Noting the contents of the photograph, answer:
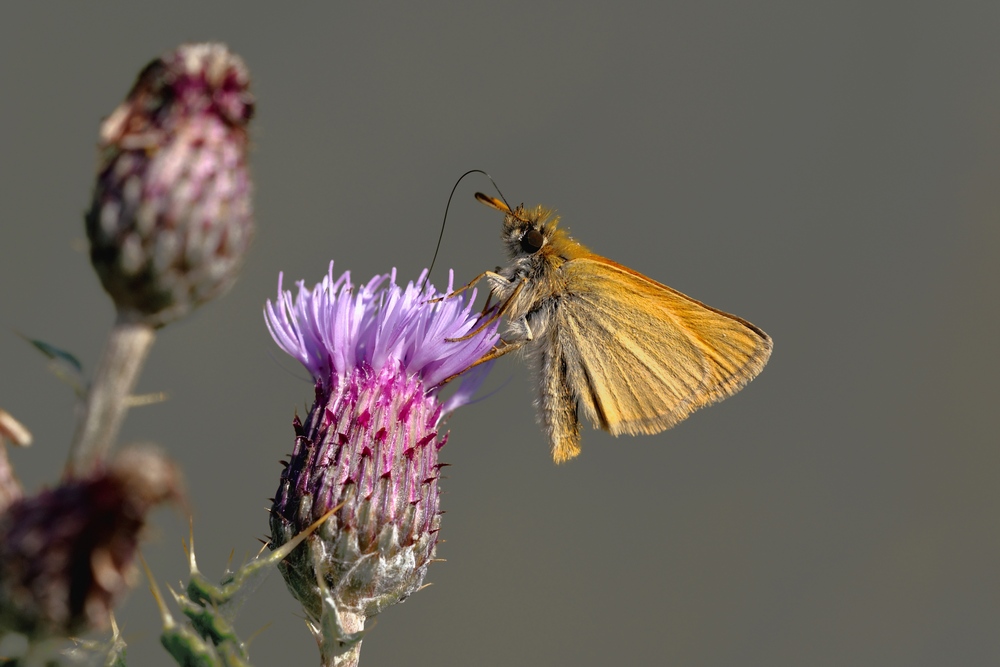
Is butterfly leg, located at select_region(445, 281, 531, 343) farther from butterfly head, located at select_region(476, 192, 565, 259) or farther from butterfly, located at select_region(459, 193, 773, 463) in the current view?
butterfly head, located at select_region(476, 192, 565, 259)

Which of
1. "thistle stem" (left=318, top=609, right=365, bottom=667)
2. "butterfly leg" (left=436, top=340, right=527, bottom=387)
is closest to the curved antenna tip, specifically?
"butterfly leg" (left=436, top=340, right=527, bottom=387)

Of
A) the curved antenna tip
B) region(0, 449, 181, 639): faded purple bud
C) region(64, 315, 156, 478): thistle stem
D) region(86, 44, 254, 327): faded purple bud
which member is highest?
the curved antenna tip

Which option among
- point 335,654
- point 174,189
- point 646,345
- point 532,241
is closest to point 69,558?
point 174,189

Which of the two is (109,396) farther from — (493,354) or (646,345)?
(646,345)

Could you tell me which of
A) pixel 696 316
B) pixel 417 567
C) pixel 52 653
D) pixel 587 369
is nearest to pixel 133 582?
pixel 52 653

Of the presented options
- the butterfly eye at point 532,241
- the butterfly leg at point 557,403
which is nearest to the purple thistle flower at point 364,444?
the butterfly leg at point 557,403

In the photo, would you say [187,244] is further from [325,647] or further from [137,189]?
[325,647]
